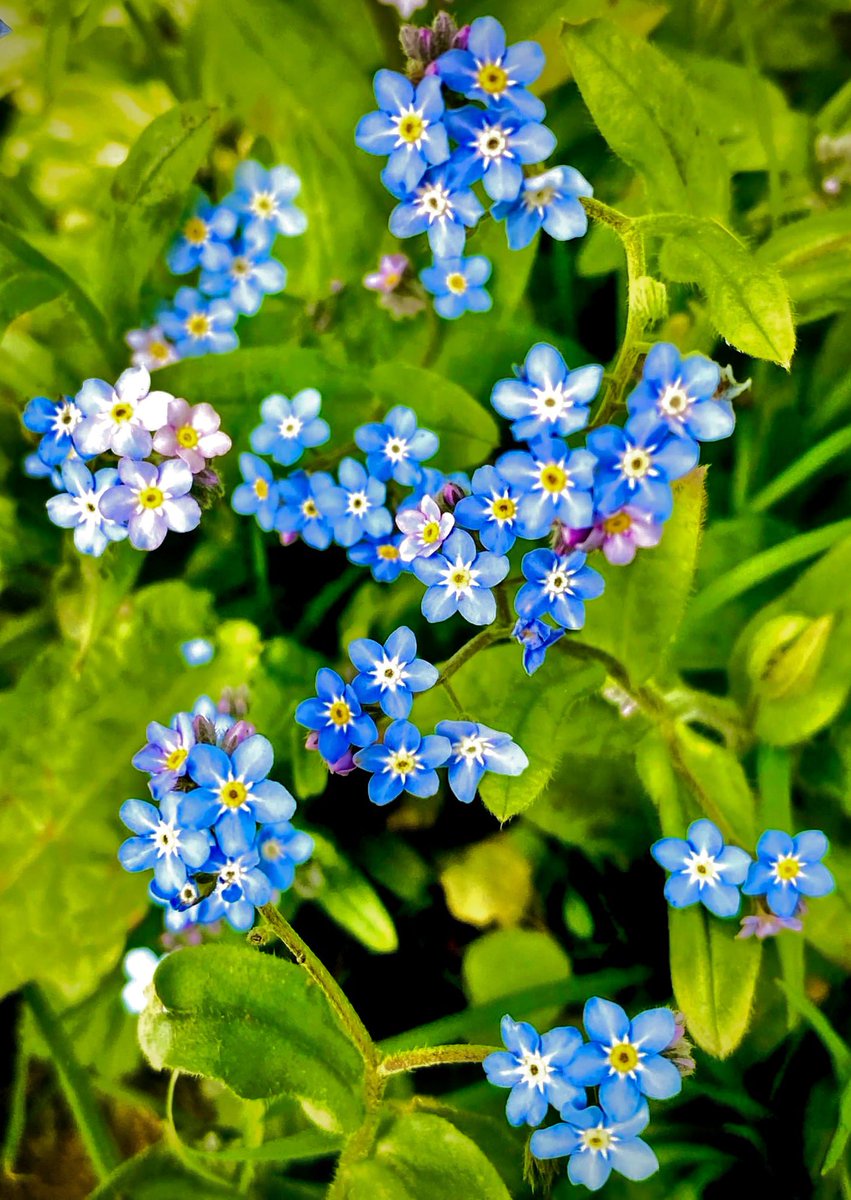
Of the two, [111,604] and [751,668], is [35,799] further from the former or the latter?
[751,668]

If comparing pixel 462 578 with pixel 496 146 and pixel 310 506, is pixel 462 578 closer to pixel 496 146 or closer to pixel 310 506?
pixel 310 506

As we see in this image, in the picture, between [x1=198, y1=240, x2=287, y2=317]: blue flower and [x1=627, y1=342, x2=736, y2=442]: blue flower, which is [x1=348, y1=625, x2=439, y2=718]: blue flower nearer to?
[x1=627, y1=342, x2=736, y2=442]: blue flower

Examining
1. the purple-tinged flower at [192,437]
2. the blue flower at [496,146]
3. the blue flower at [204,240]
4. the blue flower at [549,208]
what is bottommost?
the purple-tinged flower at [192,437]

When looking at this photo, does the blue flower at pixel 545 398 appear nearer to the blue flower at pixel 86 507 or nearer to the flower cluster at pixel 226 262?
the blue flower at pixel 86 507

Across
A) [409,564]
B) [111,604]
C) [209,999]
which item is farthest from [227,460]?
[209,999]

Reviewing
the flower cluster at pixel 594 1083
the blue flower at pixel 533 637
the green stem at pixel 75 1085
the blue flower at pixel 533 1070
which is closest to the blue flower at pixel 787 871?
the flower cluster at pixel 594 1083

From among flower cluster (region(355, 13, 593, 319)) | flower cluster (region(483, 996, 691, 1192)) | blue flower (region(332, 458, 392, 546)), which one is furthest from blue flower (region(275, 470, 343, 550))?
flower cluster (region(483, 996, 691, 1192))

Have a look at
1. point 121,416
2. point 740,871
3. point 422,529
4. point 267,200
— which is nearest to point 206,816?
point 422,529
